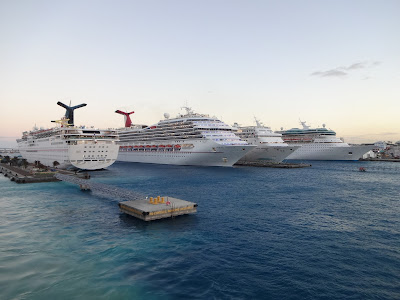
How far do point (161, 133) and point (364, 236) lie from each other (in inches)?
3284

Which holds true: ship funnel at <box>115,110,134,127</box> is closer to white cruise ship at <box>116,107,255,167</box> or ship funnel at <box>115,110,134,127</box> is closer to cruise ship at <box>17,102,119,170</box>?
white cruise ship at <box>116,107,255,167</box>

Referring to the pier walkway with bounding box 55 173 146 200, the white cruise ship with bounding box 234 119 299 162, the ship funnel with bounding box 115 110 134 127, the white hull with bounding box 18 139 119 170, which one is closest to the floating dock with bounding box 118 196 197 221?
the pier walkway with bounding box 55 173 146 200

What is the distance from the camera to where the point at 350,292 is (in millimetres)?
14812

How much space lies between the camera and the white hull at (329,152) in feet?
389

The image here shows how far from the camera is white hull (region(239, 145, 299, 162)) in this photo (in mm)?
99188

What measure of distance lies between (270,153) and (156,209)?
8095 cm

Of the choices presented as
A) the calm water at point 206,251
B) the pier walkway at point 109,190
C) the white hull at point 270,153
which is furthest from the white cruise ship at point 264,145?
the pier walkway at point 109,190

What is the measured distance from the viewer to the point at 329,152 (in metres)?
124

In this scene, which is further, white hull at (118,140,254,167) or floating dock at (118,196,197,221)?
white hull at (118,140,254,167)

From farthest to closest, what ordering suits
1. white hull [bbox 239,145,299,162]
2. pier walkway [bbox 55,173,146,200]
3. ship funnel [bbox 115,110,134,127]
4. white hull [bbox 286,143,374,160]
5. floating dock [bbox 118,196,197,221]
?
1. ship funnel [bbox 115,110,134,127]
2. white hull [bbox 286,143,374,160]
3. white hull [bbox 239,145,299,162]
4. pier walkway [bbox 55,173,146,200]
5. floating dock [bbox 118,196,197,221]

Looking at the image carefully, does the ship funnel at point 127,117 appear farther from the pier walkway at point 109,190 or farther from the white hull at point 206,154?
the pier walkway at point 109,190

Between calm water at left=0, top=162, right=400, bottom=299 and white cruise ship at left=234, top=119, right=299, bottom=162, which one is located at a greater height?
white cruise ship at left=234, top=119, right=299, bottom=162

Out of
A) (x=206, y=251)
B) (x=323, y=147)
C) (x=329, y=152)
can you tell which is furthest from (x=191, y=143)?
(x=329, y=152)

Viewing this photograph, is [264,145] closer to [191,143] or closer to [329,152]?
[191,143]
